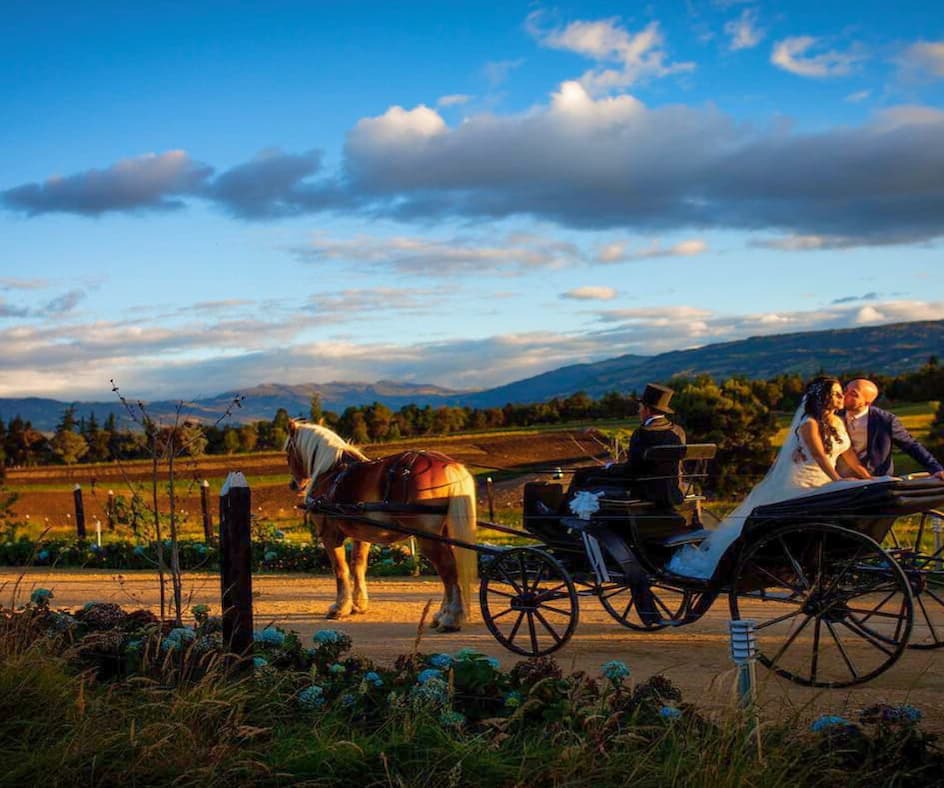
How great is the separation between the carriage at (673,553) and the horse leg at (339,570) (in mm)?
17

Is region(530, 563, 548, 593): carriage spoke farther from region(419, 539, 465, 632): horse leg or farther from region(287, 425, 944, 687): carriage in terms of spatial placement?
region(419, 539, 465, 632): horse leg

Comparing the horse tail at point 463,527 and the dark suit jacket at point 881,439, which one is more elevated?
the dark suit jacket at point 881,439

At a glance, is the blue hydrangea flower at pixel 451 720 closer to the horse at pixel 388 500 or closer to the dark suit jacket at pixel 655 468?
the dark suit jacket at pixel 655 468

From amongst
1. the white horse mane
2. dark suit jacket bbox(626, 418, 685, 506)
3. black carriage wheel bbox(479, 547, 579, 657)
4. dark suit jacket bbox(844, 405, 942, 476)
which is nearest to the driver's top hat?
dark suit jacket bbox(626, 418, 685, 506)

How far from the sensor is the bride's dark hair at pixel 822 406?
7.33 m

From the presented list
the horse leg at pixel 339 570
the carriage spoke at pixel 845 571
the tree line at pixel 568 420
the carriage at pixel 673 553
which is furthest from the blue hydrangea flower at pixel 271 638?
the tree line at pixel 568 420

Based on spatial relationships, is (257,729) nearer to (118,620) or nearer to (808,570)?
(118,620)

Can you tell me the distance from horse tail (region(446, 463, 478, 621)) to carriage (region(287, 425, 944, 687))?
0.02 metres

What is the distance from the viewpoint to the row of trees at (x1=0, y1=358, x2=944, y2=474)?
23438mm

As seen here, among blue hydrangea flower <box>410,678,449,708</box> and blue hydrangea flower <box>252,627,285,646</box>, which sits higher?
blue hydrangea flower <box>252,627,285,646</box>

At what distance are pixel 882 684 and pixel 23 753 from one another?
5423mm

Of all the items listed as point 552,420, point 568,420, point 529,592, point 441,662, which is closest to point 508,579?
point 529,592

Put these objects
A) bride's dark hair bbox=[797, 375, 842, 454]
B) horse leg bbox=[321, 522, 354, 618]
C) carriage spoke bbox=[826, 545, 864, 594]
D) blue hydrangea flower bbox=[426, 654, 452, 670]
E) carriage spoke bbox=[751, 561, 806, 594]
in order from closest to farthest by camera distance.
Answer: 1. blue hydrangea flower bbox=[426, 654, 452, 670]
2. carriage spoke bbox=[826, 545, 864, 594]
3. carriage spoke bbox=[751, 561, 806, 594]
4. bride's dark hair bbox=[797, 375, 842, 454]
5. horse leg bbox=[321, 522, 354, 618]

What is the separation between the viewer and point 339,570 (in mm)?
10320
